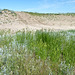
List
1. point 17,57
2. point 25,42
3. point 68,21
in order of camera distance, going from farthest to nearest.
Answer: point 68,21
point 25,42
point 17,57

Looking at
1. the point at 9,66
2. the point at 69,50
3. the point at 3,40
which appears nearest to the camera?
the point at 9,66

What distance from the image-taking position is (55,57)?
4.18m

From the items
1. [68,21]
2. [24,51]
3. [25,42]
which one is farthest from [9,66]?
[68,21]

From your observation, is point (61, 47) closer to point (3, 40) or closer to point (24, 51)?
point (24, 51)

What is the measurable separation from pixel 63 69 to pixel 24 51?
4.59 ft

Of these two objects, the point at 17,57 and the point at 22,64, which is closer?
the point at 22,64

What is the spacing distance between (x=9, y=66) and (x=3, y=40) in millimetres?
2737

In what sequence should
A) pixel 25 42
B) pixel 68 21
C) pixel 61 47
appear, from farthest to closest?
pixel 68 21
pixel 25 42
pixel 61 47

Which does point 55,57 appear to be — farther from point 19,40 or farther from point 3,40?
point 3,40

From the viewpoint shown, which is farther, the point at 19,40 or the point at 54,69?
the point at 19,40

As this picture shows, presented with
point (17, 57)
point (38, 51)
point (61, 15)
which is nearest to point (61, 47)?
point (38, 51)

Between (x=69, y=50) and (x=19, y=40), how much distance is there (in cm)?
221

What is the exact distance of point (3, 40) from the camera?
6.17 m

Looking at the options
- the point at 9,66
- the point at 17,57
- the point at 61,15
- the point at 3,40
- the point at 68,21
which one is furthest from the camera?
the point at 61,15
